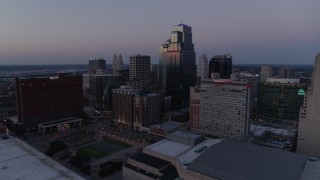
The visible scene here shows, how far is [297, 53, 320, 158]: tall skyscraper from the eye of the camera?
318 ft

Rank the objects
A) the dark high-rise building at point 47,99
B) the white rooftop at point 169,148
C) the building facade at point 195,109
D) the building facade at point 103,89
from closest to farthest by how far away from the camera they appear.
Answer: the white rooftop at point 169,148
the building facade at point 195,109
the dark high-rise building at point 47,99
the building facade at point 103,89

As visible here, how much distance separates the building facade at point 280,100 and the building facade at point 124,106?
290ft

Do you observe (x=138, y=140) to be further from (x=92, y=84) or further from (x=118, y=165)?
(x=92, y=84)

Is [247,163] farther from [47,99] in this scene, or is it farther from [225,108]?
[47,99]

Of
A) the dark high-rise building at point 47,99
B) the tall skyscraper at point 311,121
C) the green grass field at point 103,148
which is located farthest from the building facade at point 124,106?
the tall skyscraper at point 311,121

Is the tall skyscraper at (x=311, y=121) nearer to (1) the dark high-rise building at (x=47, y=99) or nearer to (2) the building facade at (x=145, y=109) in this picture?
(2) the building facade at (x=145, y=109)

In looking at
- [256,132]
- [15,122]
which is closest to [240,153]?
[256,132]

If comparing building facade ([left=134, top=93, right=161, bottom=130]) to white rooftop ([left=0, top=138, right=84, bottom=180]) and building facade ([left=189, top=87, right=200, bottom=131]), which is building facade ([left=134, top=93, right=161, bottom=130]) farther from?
white rooftop ([left=0, top=138, right=84, bottom=180])

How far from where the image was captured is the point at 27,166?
71000mm

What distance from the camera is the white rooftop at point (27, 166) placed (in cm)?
6500

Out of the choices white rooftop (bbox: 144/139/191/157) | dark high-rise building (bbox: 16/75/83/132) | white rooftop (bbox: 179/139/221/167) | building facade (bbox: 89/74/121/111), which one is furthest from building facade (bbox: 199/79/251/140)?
building facade (bbox: 89/74/121/111)

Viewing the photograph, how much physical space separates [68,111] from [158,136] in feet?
203

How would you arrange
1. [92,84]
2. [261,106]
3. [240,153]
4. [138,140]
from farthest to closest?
[92,84] < [261,106] < [138,140] < [240,153]

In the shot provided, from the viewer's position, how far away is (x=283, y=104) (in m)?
158
